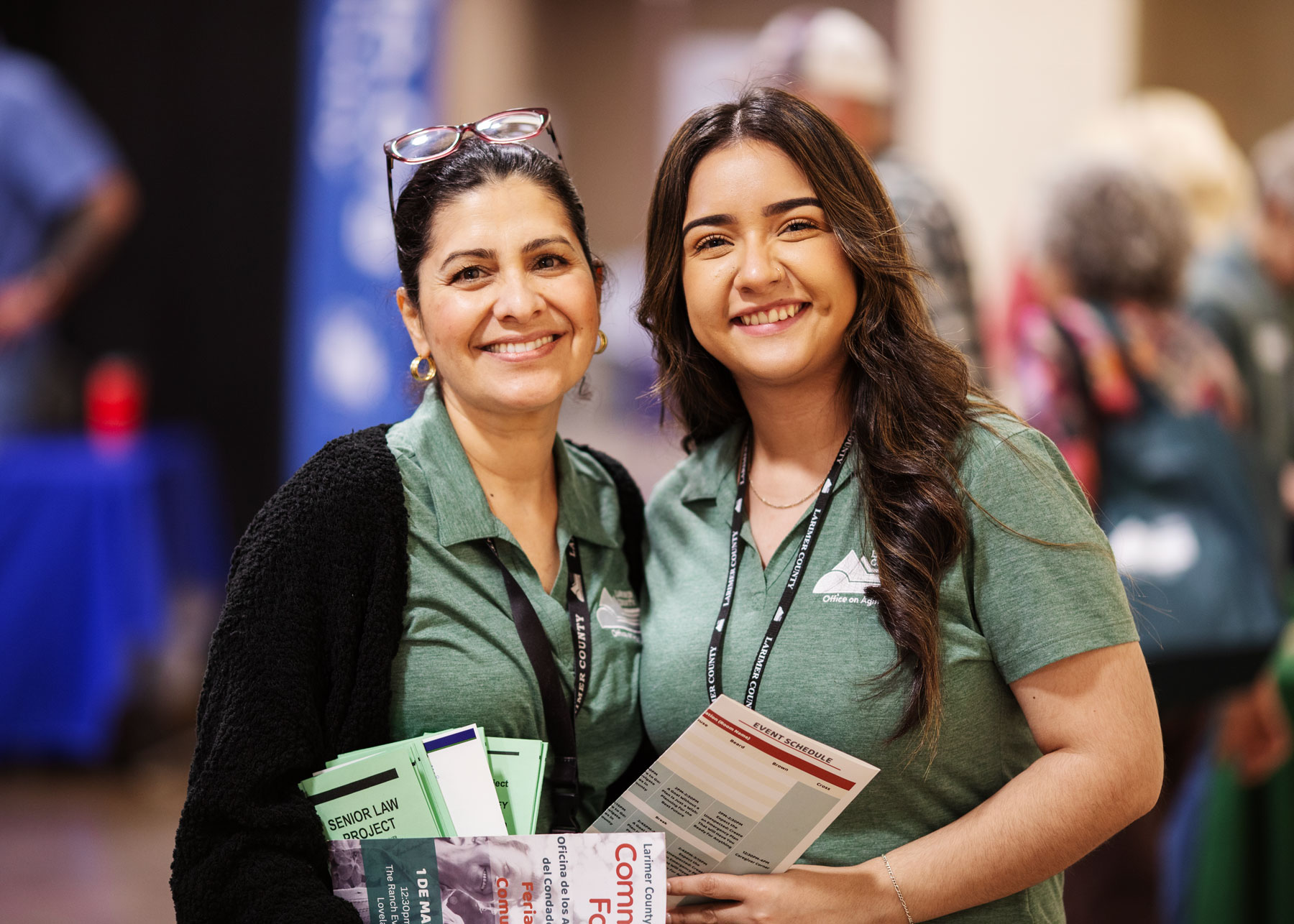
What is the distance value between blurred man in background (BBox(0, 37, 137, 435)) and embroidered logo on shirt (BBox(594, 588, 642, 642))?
4038 mm

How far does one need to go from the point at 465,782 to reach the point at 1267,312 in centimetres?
286

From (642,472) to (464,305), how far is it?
6.31 metres

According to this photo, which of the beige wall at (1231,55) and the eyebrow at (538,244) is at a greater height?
the beige wall at (1231,55)

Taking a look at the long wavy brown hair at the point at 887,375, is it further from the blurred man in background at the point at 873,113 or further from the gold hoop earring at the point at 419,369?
the blurred man in background at the point at 873,113

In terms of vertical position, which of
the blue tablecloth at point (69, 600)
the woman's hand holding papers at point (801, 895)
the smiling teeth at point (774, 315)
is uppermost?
the smiling teeth at point (774, 315)

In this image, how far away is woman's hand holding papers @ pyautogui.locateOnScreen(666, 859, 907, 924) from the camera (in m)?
1.33

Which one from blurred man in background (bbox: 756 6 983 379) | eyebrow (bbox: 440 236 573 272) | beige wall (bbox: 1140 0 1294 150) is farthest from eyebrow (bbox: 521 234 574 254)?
beige wall (bbox: 1140 0 1294 150)

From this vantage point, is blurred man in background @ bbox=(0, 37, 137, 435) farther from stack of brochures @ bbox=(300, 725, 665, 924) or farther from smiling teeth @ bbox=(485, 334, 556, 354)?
stack of brochures @ bbox=(300, 725, 665, 924)

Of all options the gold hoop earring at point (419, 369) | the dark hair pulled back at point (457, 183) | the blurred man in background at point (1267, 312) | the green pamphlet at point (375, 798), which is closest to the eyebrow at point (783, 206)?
the dark hair pulled back at point (457, 183)

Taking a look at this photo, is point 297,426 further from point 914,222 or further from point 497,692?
point 497,692

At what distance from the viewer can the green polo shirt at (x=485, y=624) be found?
1398 millimetres

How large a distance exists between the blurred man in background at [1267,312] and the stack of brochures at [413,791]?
217 cm

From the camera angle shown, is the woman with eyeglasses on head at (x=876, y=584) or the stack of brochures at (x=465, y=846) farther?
the woman with eyeglasses on head at (x=876, y=584)

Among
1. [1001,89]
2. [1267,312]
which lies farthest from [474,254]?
[1001,89]
